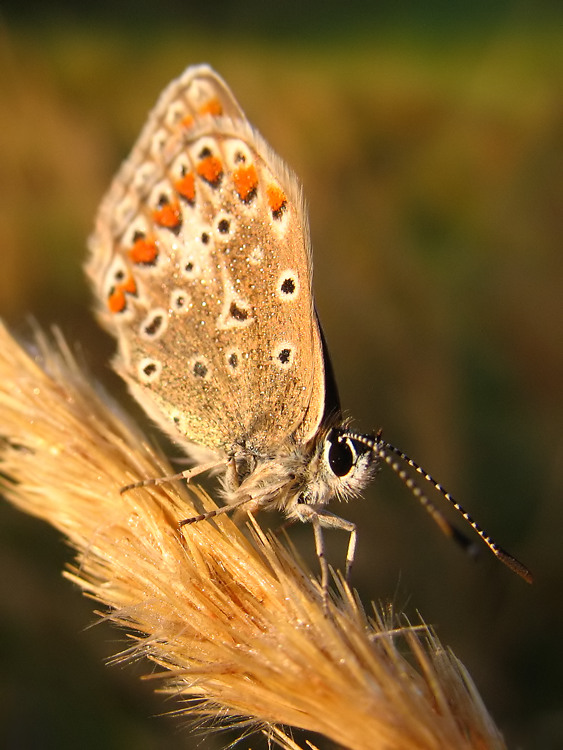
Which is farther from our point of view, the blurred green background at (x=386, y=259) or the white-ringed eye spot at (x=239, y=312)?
the blurred green background at (x=386, y=259)

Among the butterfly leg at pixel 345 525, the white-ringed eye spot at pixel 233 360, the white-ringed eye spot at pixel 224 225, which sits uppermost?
the white-ringed eye spot at pixel 224 225

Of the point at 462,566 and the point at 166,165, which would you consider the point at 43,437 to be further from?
the point at 462,566

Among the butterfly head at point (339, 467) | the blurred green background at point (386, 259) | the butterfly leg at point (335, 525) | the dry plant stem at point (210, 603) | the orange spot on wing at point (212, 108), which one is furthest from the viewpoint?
the blurred green background at point (386, 259)

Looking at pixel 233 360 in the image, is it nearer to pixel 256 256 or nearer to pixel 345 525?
pixel 256 256

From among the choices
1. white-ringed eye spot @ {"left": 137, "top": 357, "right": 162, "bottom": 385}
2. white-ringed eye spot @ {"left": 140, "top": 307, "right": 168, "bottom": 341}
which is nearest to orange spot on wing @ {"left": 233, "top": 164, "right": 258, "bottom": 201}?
white-ringed eye spot @ {"left": 140, "top": 307, "right": 168, "bottom": 341}

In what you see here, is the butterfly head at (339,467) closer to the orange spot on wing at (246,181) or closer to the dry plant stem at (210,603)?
the dry plant stem at (210,603)

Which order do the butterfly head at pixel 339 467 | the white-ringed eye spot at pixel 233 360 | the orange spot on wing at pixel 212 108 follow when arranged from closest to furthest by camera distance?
the butterfly head at pixel 339 467 → the white-ringed eye spot at pixel 233 360 → the orange spot on wing at pixel 212 108

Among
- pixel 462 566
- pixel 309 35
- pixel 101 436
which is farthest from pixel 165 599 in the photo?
pixel 309 35

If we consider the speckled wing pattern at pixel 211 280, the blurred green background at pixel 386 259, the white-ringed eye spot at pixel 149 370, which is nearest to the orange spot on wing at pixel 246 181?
the speckled wing pattern at pixel 211 280
